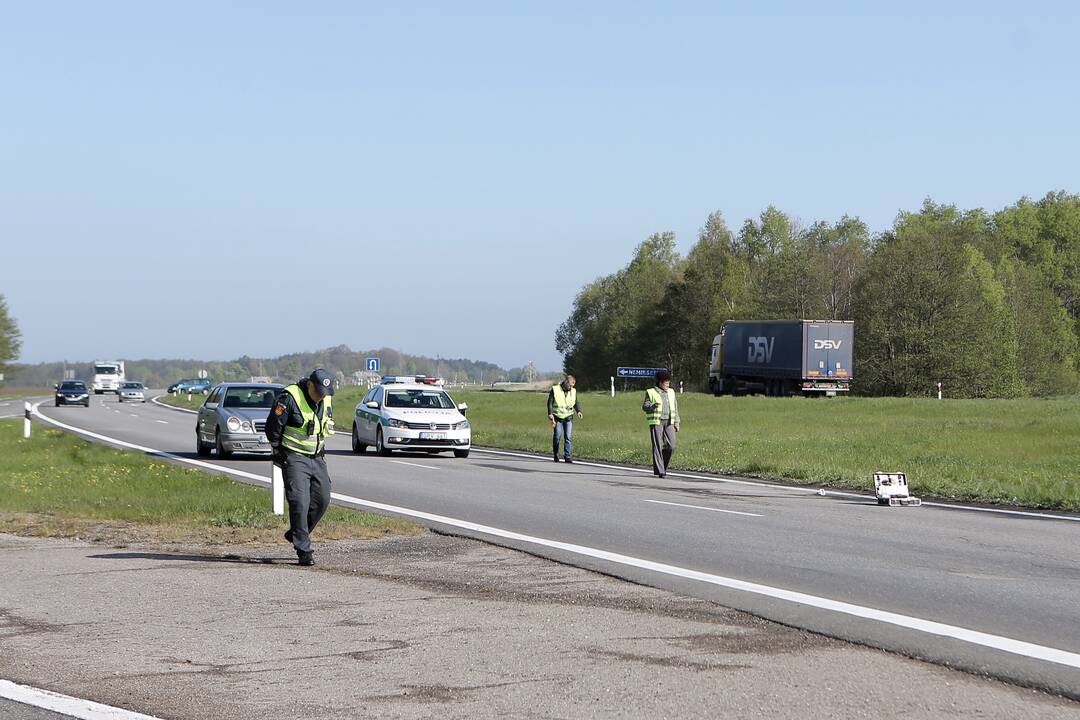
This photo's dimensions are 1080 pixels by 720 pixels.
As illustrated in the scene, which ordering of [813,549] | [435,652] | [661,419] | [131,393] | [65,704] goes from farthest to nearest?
[131,393] → [661,419] → [813,549] → [435,652] → [65,704]

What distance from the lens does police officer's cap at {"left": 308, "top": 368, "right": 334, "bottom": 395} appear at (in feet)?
40.0

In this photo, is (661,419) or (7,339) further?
(7,339)

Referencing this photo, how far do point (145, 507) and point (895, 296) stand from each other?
6904 centimetres

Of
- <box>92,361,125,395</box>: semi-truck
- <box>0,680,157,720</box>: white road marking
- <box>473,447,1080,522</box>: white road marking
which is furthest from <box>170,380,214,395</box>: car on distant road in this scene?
<box>0,680,157,720</box>: white road marking

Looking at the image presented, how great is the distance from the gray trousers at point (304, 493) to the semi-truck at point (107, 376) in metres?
103

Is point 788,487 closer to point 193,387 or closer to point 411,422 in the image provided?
point 411,422

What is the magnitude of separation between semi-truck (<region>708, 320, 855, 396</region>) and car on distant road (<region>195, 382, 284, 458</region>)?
41618mm

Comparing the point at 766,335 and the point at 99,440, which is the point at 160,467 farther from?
the point at 766,335

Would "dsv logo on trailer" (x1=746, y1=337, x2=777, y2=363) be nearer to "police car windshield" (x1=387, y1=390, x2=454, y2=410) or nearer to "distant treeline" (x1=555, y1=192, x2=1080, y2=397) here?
"distant treeline" (x1=555, y1=192, x2=1080, y2=397)

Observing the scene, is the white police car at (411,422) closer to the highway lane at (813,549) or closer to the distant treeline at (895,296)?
the highway lane at (813,549)

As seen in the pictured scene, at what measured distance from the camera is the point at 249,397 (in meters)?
Result: 29.5

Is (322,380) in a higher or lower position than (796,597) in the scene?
higher

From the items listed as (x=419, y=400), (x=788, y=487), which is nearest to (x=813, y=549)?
(x=788, y=487)

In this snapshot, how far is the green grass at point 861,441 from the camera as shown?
22.6m
